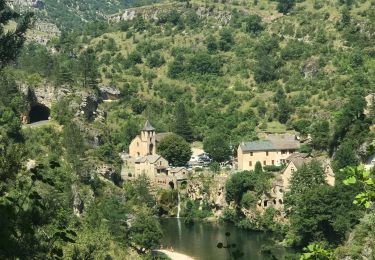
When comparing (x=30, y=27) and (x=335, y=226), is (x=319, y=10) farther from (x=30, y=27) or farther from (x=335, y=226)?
(x=30, y=27)

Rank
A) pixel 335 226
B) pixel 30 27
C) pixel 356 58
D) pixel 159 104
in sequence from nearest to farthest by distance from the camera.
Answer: pixel 30 27
pixel 335 226
pixel 356 58
pixel 159 104

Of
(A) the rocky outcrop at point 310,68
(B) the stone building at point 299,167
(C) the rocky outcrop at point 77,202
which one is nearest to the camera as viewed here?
(C) the rocky outcrop at point 77,202

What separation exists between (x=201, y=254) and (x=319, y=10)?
79213 mm

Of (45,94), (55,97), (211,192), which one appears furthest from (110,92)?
(211,192)

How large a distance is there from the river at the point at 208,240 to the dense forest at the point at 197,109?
1.85 metres

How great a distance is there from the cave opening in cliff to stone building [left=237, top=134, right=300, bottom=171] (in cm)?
2462

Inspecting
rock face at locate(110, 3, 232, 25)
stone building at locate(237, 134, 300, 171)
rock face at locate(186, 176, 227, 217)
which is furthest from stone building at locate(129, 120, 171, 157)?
rock face at locate(110, 3, 232, 25)

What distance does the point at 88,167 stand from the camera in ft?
241

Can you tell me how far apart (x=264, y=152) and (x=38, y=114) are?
95.2ft

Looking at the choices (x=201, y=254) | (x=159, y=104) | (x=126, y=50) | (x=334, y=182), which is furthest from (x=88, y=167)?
(x=126, y=50)

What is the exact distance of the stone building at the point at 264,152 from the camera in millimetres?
86625

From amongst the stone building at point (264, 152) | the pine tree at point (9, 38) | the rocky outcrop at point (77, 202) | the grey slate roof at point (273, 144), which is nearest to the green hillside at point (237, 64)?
the grey slate roof at point (273, 144)

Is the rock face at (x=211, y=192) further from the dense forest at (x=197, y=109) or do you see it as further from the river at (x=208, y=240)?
the river at (x=208, y=240)

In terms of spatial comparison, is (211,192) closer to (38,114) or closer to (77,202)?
(77,202)
